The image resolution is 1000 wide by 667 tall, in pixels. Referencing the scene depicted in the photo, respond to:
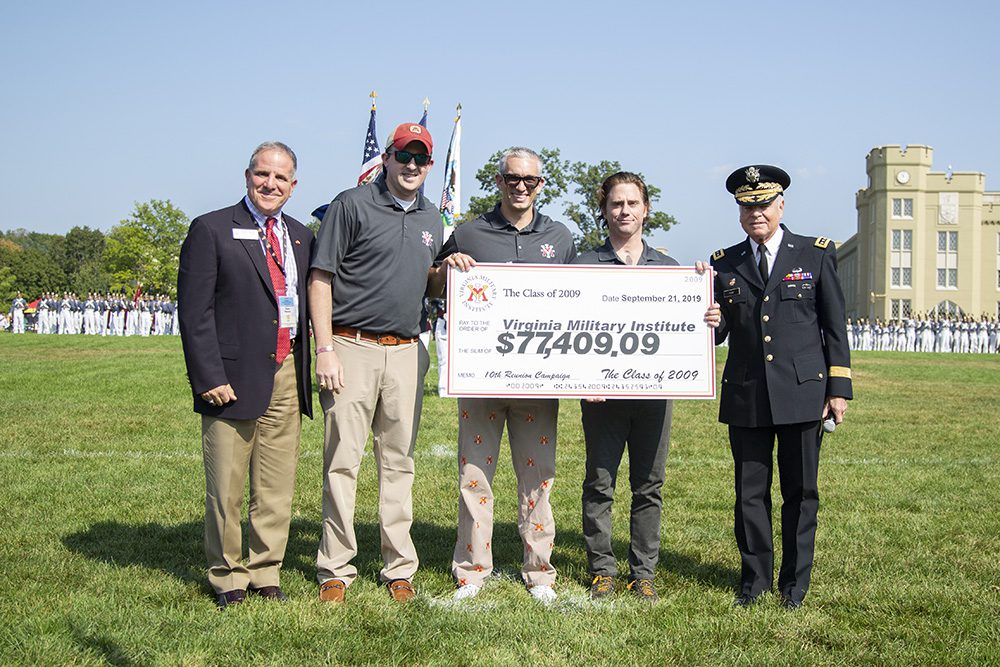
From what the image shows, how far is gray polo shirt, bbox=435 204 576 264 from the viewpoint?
196 inches

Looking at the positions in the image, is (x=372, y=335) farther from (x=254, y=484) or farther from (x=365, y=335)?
(x=254, y=484)

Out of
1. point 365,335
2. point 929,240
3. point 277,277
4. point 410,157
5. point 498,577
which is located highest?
point 929,240

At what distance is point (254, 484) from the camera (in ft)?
15.5

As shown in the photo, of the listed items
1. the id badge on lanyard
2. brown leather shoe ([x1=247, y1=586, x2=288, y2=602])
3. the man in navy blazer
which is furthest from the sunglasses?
brown leather shoe ([x1=247, y1=586, x2=288, y2=602])

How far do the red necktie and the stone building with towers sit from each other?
291 ft

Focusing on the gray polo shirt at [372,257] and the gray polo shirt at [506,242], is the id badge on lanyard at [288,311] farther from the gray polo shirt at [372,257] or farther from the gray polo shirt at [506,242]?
the gray polo shirt at [506,242]

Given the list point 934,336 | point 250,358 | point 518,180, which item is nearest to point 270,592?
point 250,358

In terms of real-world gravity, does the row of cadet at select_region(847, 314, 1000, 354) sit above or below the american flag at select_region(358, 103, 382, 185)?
below

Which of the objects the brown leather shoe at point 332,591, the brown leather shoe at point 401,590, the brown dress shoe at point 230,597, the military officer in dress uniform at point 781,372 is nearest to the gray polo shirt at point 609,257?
the military officer in dress uniform at point 781,372

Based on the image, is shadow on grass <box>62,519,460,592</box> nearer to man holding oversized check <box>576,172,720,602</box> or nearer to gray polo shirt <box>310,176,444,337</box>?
man holding oversized check <box>576,172,720,602</box>

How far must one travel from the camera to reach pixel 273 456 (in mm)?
4727

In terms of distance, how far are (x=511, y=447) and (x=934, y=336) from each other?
5260 centimetres

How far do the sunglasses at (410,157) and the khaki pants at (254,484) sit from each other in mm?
1222

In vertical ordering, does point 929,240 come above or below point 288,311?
above
